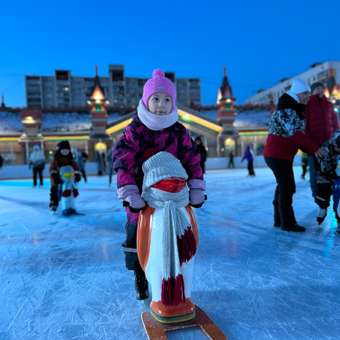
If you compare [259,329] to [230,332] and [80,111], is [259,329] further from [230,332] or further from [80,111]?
[80,111]

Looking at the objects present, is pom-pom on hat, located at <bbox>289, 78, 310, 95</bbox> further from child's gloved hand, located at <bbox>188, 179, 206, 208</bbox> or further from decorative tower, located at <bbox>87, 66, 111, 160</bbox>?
decorative tower, located at <bbox>87, 66, 111, 160</bbox>

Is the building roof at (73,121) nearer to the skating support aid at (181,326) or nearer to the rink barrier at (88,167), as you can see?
the rink barrier at (88,167)

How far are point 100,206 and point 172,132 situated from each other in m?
4.37

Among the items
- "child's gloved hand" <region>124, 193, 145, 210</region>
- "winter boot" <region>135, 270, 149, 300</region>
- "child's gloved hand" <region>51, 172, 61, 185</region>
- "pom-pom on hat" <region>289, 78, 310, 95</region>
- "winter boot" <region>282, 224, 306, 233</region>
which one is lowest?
"winter boot" <region>282, 224, 306, 233</region>

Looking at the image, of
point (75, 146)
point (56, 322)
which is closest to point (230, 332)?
point (56, 322)

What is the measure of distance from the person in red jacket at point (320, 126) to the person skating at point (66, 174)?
329cm

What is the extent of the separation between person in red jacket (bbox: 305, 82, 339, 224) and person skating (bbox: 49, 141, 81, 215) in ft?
10.8

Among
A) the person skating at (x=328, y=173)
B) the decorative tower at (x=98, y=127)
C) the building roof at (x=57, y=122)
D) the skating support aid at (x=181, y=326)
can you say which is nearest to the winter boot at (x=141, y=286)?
the skating support aid at (x=181, y=326)

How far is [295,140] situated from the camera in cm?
336

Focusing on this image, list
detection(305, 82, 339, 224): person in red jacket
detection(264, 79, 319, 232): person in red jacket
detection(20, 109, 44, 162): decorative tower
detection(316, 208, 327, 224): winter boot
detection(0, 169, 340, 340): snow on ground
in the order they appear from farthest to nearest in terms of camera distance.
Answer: detection(20, 109, 44, 162): decorative tower < detection(316, 208, 327, 224): winter boot < detection(305, 82, 339, 224): person in red jacket < detection(264, 79, 319, 232): person in red jacket < detection(0, 169, 340, 340): snow on ground

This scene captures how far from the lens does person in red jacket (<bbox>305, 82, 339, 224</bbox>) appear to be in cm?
349

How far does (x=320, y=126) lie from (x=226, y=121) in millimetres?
20375

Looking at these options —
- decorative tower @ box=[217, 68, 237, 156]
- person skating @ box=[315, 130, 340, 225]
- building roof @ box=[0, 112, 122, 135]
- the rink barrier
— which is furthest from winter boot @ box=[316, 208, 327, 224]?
building roof @ box=[0, 112, 122, 135]

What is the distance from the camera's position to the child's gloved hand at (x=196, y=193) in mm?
1693
